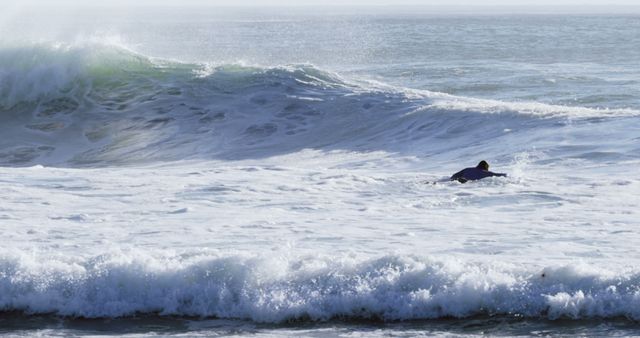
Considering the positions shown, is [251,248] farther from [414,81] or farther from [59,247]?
[414,81]

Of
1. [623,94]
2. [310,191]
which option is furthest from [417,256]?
[623,94]

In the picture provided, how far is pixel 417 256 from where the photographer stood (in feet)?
32.7

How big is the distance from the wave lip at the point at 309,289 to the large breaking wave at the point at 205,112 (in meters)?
9.71

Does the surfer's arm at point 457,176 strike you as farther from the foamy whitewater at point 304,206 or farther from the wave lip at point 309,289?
the wave lip at point 309,289

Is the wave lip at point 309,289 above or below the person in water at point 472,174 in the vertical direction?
below

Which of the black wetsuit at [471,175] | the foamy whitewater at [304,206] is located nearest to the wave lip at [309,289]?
the foamy whitewater at [304,206]

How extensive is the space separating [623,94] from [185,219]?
17.8 metres

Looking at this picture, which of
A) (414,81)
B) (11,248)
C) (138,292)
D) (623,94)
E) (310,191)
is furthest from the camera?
(414,81)

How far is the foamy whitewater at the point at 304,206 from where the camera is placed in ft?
30.5

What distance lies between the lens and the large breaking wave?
2097cm

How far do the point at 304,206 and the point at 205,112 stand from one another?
1219 cm

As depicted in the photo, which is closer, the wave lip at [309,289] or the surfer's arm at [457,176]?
the wave lip at [309,289]

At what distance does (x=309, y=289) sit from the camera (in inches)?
375

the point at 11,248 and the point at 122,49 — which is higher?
the point at 122,49
